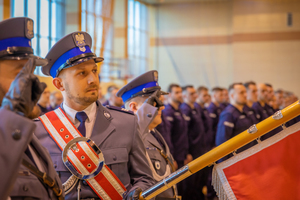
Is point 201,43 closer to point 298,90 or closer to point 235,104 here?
point 298,90

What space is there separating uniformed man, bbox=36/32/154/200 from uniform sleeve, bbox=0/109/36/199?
0.64 metres

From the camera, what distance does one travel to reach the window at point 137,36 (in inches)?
553

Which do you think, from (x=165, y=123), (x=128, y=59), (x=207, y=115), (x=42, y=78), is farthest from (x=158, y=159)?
(x=128, y=59)

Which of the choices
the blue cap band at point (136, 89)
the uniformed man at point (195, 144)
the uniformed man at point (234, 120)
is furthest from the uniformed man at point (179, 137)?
the blue cap band at point (136, 89)

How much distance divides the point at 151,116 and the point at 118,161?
0.62m

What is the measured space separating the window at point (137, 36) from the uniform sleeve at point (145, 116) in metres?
11.5

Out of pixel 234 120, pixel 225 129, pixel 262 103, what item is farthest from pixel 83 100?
pixel 262 103

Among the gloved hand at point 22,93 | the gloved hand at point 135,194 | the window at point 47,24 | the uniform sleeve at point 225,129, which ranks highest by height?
the window at point 47,24

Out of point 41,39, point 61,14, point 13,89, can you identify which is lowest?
point 13,89

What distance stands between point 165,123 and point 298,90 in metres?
10.1

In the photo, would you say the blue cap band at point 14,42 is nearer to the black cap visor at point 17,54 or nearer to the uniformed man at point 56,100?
the black cap visor at point 17,54

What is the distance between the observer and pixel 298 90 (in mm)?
13461

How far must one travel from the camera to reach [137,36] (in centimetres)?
1448

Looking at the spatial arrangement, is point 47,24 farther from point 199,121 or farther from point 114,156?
point 114,156
